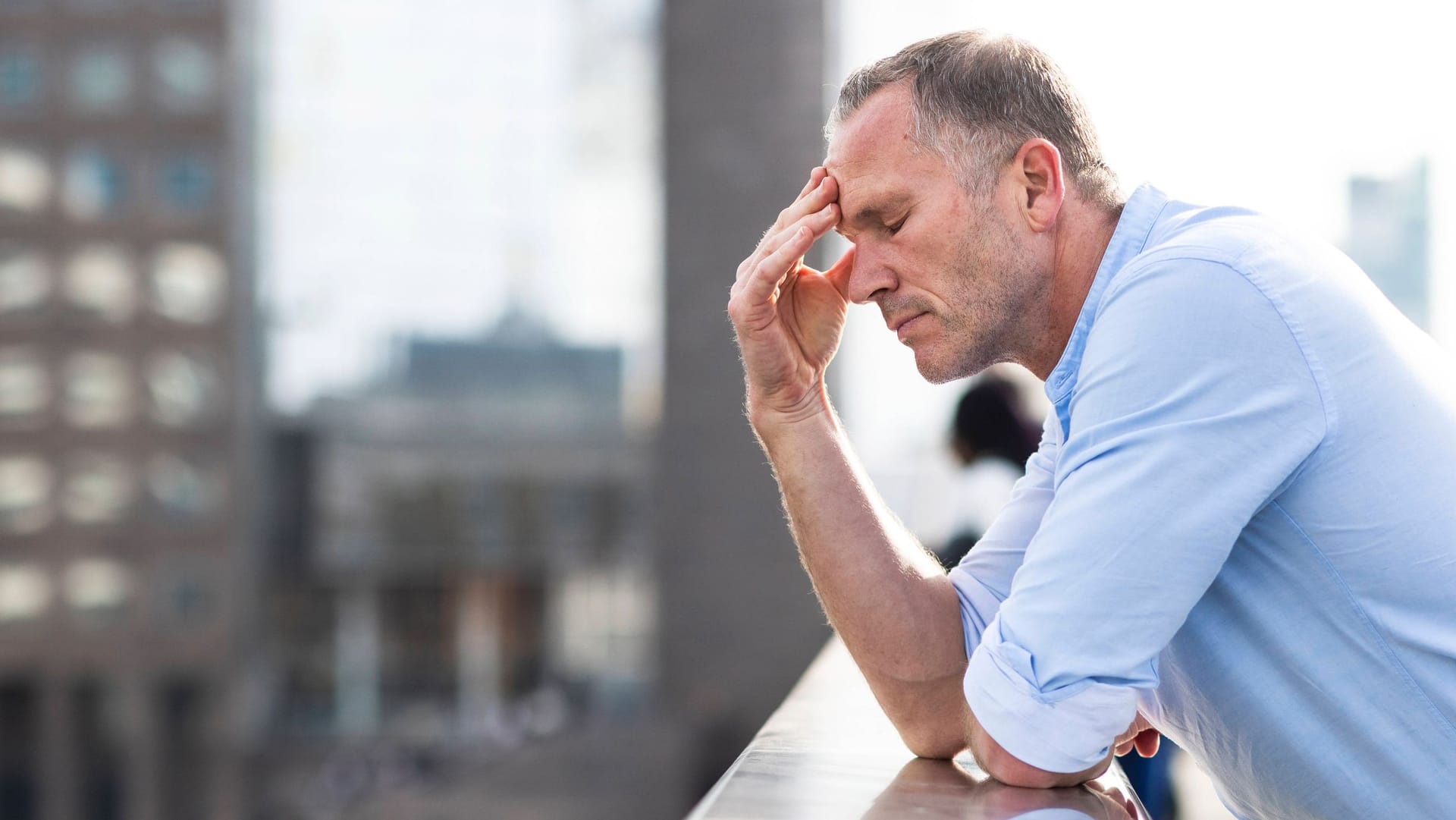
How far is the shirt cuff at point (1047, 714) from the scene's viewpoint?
1.14 meters

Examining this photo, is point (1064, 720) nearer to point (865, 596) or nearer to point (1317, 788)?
point (1317, 788)

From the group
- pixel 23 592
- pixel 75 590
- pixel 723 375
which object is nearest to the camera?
pixel 723 375

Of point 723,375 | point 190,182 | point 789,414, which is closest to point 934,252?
point 789,414

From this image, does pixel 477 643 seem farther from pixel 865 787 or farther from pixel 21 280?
pixel 865 787

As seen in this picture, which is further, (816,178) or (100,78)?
(100,78)

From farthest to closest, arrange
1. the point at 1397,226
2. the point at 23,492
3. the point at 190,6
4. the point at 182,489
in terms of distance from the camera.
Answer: the point at 1397,226 < the point at 23,492 < the point at 182,489 < the point at 190,6

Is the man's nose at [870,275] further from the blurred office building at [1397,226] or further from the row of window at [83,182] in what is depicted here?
the blurred office building at [1397,226]

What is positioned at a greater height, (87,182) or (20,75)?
(20,75)

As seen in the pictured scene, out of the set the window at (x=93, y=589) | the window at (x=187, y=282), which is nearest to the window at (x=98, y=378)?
the window at (x=187, y=282)

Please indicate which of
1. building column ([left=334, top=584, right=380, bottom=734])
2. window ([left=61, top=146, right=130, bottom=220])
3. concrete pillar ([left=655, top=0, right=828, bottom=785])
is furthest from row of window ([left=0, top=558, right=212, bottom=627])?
concrete pillar ([left=655, top=0, right=828, bottom=785])

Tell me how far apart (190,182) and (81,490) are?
7.54 meters

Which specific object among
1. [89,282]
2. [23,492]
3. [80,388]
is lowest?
[23,492]

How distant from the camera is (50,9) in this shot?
29.8 metres

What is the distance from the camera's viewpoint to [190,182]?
95.4 ft
